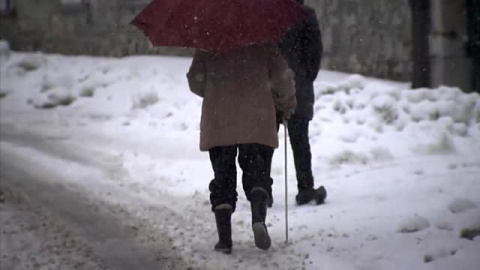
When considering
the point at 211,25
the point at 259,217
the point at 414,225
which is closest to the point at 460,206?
the point at 414,225

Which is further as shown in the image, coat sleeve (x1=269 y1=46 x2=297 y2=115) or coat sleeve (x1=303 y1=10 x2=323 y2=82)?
coat sleeve (x1=303 y1=10 x2=323 y2=82)

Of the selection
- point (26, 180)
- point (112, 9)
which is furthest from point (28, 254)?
point (112, 9)

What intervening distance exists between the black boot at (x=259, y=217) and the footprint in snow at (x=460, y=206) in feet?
4.81

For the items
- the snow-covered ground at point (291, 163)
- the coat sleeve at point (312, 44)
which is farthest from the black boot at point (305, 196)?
the coat sleeve at point (312, 44)

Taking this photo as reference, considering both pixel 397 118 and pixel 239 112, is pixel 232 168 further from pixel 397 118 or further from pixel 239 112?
pixel 397 118

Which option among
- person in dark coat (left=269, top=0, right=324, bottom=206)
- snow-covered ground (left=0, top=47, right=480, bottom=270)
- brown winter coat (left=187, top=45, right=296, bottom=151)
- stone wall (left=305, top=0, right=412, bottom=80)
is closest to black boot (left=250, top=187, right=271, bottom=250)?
snow-covered ground (left=0, top=47, right=480, bottom=270)

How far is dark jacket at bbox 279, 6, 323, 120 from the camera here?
570cm

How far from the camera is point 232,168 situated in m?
4.86

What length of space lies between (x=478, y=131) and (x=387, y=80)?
11.3 ft

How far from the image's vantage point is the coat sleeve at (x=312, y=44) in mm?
5695

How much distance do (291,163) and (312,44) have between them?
2408 mm

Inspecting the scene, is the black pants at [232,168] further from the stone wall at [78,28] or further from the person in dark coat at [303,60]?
the stone wall at [78,28]

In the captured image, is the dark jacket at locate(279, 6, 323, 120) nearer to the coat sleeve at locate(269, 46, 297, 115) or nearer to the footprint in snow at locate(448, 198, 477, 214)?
the coat sleeve at locate(269, 46, 297, 115)

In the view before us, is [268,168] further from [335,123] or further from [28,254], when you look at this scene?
[335,123]
